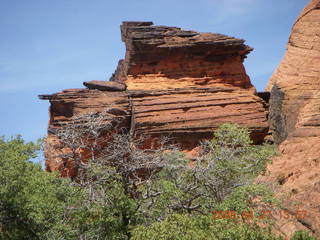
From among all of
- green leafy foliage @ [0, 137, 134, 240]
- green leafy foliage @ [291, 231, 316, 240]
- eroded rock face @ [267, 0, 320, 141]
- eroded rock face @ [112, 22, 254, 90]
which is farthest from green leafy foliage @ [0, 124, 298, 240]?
eroded rock face @ [112, 22, 254, 90]

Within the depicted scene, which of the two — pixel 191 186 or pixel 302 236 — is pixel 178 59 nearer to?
pixel 191 186

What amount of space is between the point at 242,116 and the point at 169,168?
13.4 m

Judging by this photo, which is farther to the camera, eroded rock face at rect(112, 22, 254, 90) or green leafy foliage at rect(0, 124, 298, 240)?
eroded rock face at rect(112, 22, 254, 90)

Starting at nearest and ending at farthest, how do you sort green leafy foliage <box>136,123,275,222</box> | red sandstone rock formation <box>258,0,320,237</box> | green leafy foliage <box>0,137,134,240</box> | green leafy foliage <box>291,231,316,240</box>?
1. green leafy foliage <box>291,231,316,240</box>
2. red sandstone rock formation <box>258,0,320,237</box>
3. green leafy foliage <box>0,137,134,240</box>
4. green leafy foliage <box>136,123,275,222</box>

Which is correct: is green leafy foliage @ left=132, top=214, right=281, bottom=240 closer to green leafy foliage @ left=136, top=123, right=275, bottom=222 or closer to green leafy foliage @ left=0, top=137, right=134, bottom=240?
green leafy foliage @ left=0, top=137, right=134, bottom=240

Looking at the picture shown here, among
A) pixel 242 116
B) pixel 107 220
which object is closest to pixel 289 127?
pixel 242 116

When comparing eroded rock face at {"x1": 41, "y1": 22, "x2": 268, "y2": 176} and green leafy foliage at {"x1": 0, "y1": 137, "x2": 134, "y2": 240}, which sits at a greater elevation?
eroded rock face at {"x1": 41, "y1": 22, "x2": 268, "y2": 176}

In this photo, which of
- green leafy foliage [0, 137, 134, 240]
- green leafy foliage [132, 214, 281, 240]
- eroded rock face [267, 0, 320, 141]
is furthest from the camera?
eroded rock face [267, 0, 320, 141]

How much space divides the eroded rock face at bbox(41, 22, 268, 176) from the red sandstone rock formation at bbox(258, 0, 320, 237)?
2255mm

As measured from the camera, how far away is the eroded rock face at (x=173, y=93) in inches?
1054

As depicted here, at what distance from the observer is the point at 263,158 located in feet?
62.3

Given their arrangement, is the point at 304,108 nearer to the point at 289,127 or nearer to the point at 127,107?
the point at 289,127

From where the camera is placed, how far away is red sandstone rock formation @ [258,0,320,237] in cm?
1223

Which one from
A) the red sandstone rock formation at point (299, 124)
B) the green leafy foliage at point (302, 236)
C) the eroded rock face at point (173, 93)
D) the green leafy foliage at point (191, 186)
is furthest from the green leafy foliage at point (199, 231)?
the eroded rock face at point (173, 93)
